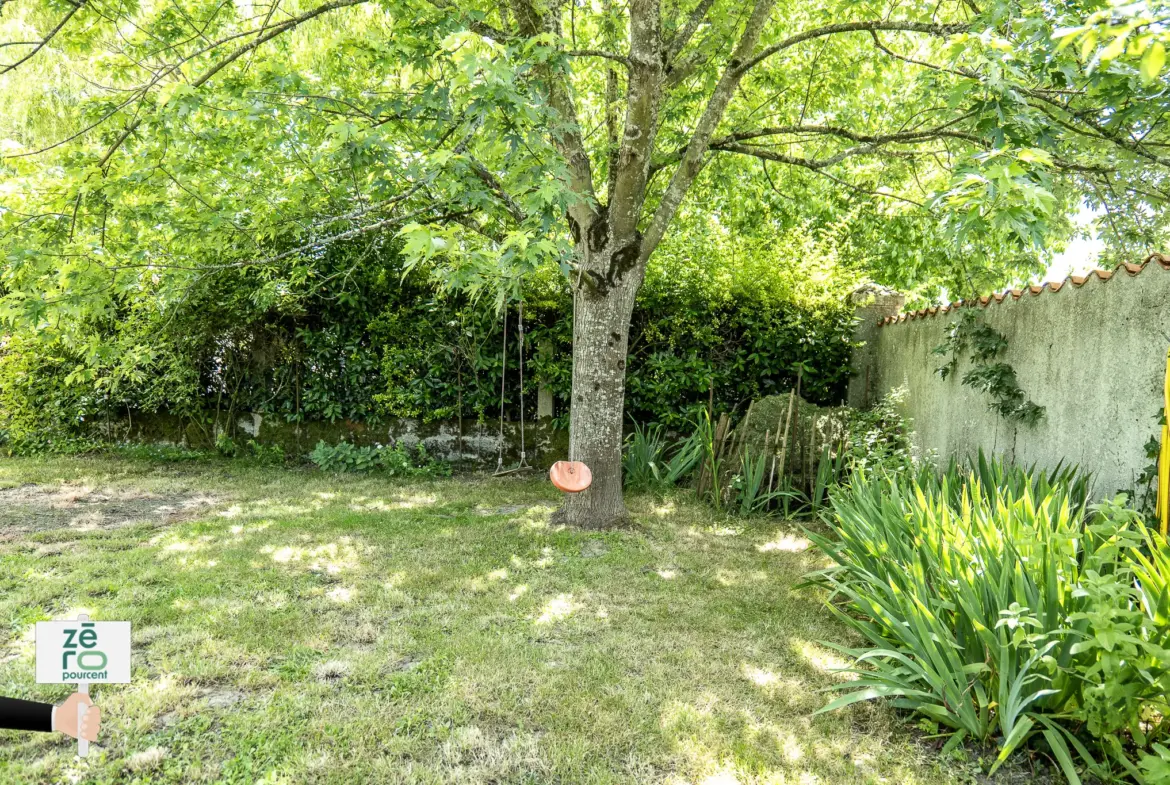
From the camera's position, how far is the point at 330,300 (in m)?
7.78

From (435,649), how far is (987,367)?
4.30 m

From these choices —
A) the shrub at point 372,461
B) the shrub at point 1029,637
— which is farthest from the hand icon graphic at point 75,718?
the shrub at point 372,461

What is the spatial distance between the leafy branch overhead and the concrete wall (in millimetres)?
61

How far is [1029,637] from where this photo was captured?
7.36 feet

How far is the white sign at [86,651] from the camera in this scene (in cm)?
181

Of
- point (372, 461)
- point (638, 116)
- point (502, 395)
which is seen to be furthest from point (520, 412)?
point (638, 116)

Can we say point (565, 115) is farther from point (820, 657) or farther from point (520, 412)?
point (820, 657)

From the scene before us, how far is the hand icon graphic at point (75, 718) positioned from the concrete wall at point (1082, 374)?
4552 millimetres

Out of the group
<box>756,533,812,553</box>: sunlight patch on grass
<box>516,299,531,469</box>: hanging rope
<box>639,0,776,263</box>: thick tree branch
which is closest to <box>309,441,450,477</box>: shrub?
<box>516,299,531,469</box>: hanging rope

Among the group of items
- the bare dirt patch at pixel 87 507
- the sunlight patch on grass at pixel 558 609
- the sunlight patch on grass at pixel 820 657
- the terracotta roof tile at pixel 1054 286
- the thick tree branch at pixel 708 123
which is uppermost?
the thick tree branch at pixel 708 123

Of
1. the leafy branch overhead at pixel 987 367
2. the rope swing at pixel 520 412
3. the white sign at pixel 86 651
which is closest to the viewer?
the white sign at pixel 86 651

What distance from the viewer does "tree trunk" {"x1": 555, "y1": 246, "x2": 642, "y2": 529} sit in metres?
5.31

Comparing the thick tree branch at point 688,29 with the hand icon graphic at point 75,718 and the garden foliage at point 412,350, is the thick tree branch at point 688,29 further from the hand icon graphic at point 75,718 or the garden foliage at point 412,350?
the hand icon graphic at point 75,718

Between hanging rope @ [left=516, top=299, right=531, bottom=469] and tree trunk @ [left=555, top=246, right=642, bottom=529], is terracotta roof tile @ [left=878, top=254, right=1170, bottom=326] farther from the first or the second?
hanging rope @ [left=516, top=299, right=531, bottom=469]
